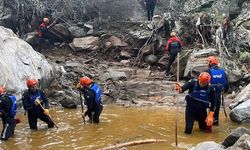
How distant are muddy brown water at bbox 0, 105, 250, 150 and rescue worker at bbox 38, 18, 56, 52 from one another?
25.7 ft

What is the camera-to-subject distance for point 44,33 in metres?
20.5

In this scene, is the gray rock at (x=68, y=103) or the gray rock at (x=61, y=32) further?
the gray rock at (x=61, y=32)

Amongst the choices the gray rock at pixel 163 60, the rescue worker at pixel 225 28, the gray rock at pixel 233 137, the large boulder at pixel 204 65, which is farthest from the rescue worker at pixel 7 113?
the rescue worker at pixel 225 28

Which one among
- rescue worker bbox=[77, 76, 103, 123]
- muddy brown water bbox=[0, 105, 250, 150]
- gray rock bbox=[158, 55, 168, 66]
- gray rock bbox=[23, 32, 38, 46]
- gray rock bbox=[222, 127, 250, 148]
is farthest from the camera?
gray rock bbox=[23, 32, 38, 46]

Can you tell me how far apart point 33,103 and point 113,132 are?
2087 millimetres

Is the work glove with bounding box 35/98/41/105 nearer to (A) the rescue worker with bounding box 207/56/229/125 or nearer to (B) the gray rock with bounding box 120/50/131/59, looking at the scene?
(A) the rescue worker with bounding box 207/56/229/125

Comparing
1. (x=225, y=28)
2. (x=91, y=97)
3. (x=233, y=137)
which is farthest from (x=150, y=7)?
(x=233, y=137)

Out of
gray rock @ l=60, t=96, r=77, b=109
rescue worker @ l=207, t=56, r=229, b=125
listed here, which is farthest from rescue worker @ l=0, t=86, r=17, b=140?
rescue worker @ l=207, t=56, r=229, b=125

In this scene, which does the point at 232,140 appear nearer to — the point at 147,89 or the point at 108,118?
the point at 108,118

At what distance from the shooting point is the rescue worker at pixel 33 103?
404 inches

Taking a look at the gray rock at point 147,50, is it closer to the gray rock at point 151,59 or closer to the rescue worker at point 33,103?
the gray rock at point 151,59

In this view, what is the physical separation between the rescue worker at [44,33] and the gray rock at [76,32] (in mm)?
959

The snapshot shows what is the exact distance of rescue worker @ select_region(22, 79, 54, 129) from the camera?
404 inches

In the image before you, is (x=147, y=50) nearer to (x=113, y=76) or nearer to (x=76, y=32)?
(x=113, y=76)
